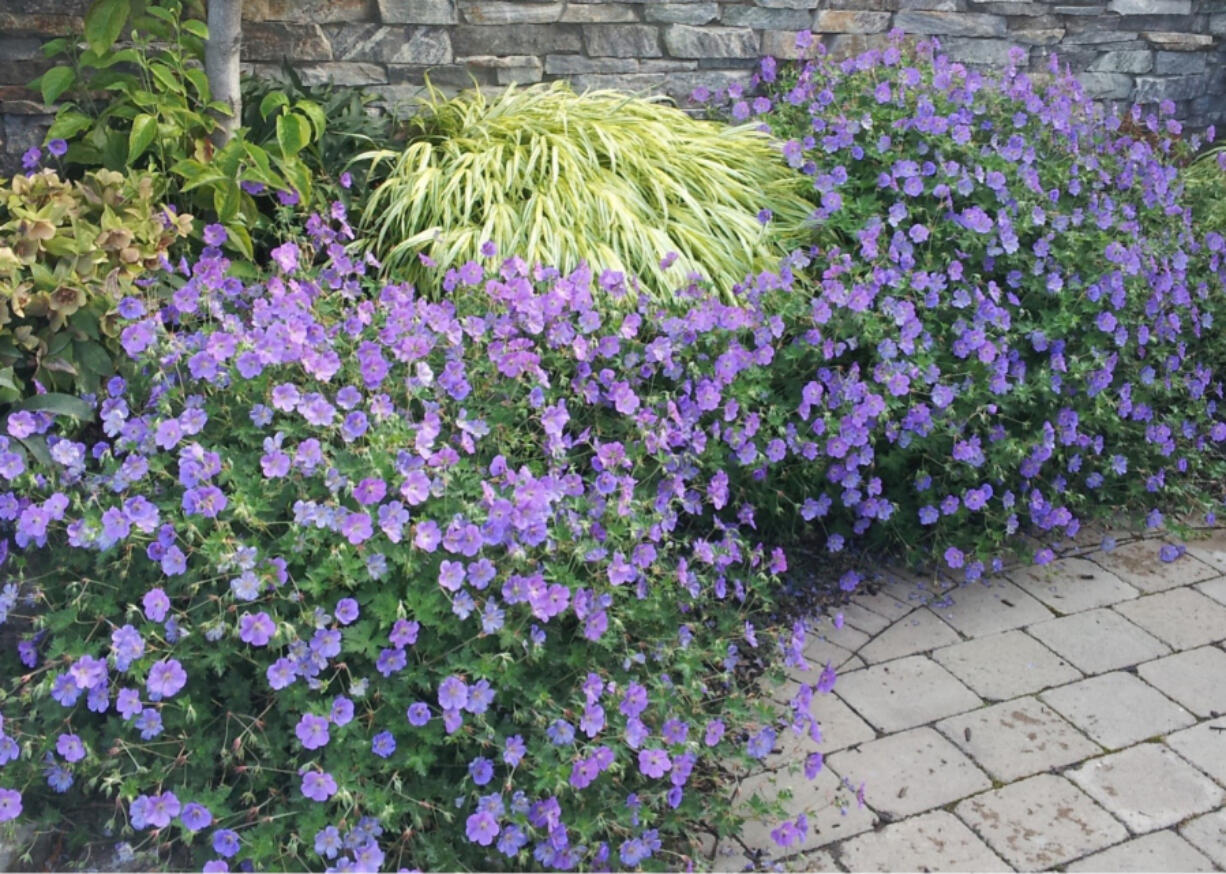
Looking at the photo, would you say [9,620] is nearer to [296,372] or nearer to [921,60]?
[296,372]

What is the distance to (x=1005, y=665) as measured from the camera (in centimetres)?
267

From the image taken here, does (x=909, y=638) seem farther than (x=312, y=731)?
Yes

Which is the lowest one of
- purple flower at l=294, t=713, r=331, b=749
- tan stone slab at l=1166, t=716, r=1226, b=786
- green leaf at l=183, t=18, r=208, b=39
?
tan stone slab at l=1166, t=716, r=1226, b=786

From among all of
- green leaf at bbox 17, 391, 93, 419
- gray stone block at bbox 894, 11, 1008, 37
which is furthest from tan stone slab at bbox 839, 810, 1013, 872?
gray stone block at bbox 894, 11, 1008, 37

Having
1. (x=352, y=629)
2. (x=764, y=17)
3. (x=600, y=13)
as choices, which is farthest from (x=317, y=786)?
(x=764, y=17)

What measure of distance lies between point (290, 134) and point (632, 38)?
4.70 feet

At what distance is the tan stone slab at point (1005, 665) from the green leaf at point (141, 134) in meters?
2.28

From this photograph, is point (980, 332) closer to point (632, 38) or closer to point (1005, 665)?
point (1005, 665)

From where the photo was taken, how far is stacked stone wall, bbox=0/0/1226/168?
11.5ft

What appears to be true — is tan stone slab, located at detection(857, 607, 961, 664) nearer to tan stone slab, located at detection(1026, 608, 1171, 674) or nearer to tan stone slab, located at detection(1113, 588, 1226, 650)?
tan stone slab, located at detection(1026, 608, 1171, 674)

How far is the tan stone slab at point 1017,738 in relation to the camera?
2.36 m

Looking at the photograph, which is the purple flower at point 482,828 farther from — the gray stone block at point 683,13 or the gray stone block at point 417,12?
the gray stone block at point 683,13

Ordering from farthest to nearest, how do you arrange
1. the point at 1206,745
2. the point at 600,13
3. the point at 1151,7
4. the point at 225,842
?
1. the point at 1151,7
2. the point at 600,13
3. the point at 1206,745
4. the point at 225,842

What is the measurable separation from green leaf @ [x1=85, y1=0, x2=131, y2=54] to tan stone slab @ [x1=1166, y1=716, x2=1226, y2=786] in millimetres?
2982
